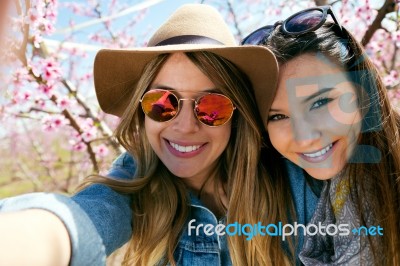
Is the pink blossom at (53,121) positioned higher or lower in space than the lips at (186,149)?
higher

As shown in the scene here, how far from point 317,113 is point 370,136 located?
25 centimetres

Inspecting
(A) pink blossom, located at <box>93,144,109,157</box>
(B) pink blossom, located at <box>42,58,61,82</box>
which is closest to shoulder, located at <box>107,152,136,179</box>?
(B) pink blossom, located at <box>42,58,61,82</box>

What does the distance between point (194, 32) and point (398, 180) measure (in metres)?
0.95

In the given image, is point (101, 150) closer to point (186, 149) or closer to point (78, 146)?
point (78, 146)

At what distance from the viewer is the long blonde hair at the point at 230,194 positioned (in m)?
1.56

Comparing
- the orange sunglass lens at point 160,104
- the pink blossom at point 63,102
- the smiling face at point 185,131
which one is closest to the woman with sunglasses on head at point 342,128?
the smiling face at point 185,131

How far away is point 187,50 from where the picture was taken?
1.41m

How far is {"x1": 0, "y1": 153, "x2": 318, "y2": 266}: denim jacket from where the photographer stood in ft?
3.16

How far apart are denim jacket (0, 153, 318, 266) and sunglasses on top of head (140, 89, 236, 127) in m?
0.32

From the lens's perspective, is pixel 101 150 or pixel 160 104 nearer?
pixel 160 104

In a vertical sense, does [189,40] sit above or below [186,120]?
above

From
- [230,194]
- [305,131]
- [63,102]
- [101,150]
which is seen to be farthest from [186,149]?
Result: [101,150]

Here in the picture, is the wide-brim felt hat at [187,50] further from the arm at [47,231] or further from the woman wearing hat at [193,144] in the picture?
the arm at [47,231]

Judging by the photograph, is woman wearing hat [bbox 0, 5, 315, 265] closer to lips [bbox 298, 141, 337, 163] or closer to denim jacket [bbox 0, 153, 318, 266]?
denim jacket [bbox 0, 153, 318, 266]
